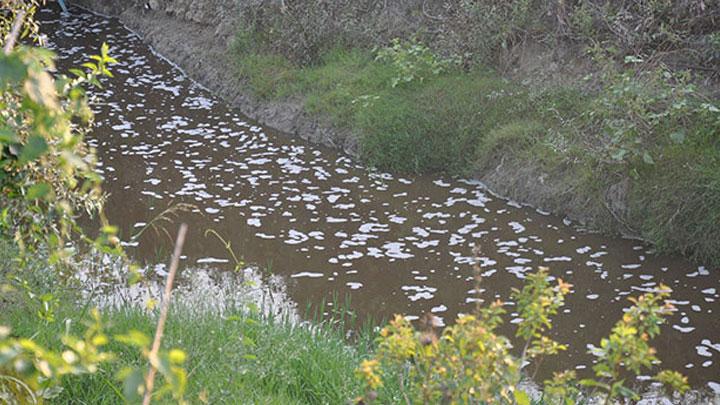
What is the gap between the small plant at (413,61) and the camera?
1049cm

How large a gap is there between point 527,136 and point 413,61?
82.3 inches

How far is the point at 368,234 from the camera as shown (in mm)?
8133

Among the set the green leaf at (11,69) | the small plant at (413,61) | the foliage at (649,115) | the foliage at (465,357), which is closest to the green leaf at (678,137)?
the foliage at (649,115)

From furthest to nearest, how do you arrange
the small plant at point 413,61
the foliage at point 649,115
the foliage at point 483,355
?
the small plant at point 413,61 < the foliage at point 649,115 < the foliage at point 483,355

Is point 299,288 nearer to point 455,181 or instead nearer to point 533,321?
point 455,181

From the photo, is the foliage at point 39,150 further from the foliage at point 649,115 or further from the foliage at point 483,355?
the foliage at point 649,115

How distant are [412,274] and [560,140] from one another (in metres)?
2.09

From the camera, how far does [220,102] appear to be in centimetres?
1197

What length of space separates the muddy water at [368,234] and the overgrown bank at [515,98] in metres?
0.27

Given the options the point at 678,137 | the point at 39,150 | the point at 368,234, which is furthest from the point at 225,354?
the point at 678,137

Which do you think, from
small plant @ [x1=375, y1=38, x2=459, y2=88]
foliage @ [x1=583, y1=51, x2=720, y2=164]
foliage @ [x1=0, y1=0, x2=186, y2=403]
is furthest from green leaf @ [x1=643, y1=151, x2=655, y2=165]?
foliage @ [x1=0, y1=0, x2=186, y2=403]

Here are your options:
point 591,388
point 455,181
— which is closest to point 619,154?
point 455,181

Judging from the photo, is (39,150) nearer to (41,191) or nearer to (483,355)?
(41,191)

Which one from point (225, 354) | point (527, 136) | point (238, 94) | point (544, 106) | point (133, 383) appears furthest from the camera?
point (238, 94)
